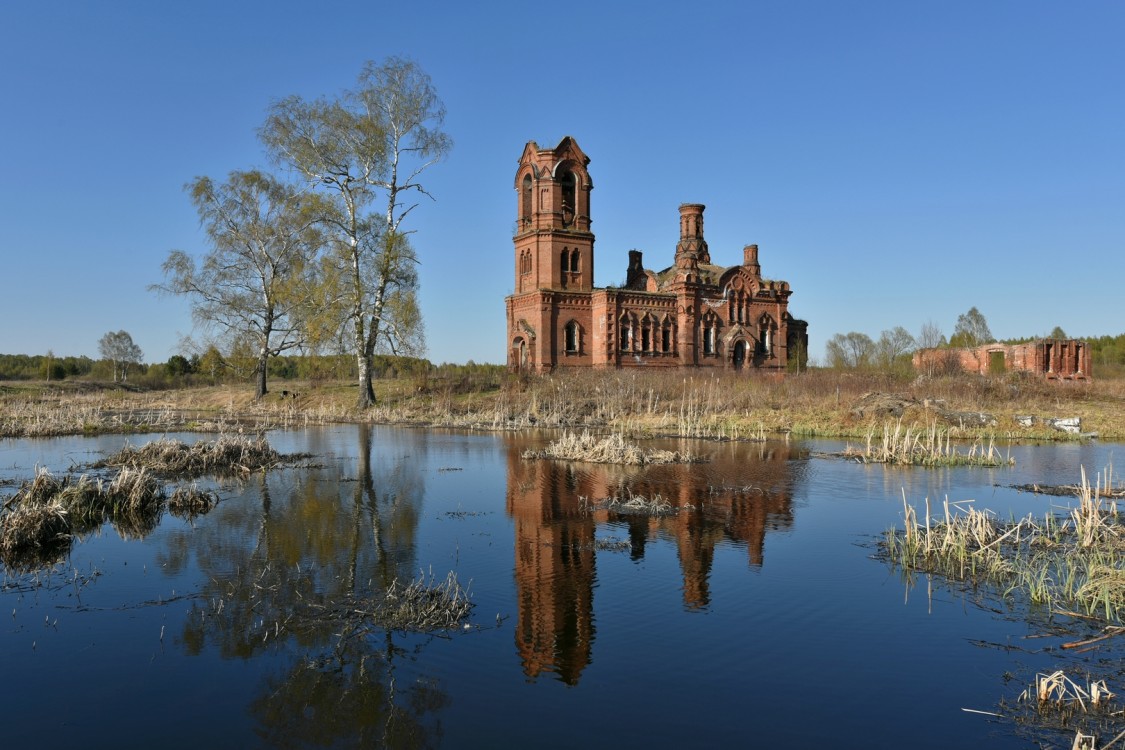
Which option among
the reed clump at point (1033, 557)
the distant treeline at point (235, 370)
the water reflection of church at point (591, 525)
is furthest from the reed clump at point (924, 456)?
the distant treeline at point (235, 370)

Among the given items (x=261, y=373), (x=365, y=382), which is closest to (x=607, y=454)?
(x=365, y=382)

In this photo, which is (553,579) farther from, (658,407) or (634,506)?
(658,407)

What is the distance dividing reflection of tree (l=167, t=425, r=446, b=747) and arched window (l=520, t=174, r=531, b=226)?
2924 cm

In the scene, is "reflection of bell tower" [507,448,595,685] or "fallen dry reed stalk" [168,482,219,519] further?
"fallen dry reed stalk" [168,482,219,519]

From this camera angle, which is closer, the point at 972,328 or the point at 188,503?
the point at 188,503

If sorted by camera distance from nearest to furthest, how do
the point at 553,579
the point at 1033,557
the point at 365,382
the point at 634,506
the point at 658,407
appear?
the point at 553,579 < the point at 1033,557 < the point at 634,506 < the point at 658,407 < the point at 365,382

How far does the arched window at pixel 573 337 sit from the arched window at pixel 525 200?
6035 millimetres

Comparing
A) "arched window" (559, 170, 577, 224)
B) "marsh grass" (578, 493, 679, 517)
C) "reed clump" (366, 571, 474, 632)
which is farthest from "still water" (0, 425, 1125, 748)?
"arched window" (559, 170, 577, 224)

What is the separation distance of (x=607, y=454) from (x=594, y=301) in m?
23.6

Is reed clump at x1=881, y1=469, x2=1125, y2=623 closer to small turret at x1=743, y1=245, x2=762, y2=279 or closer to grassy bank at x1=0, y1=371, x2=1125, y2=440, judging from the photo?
grassy bank at x1=0, y1=371, x2=1125, y2=440

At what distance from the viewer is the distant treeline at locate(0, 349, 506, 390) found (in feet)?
118

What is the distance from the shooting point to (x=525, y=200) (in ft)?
136

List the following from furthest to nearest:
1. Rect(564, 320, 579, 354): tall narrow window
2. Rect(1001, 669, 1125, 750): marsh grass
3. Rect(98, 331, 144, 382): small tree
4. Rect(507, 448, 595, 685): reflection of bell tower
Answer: Rect(98, 331, 144, 382): small tree
Rect(564, 320, 579, 354): tall narrow window
Rect(507, 448, 595, 685): reflection of bell tower
Rect(1001, 669, 1125, 750): marsh grass

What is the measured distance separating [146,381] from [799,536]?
5522 centimetres
